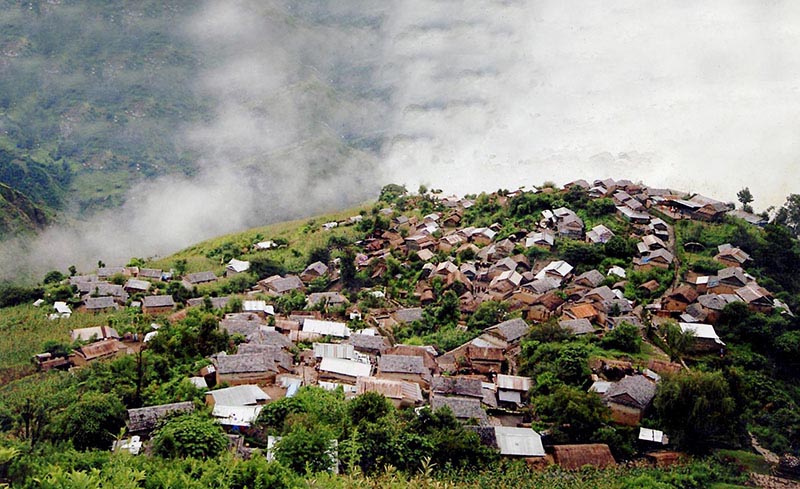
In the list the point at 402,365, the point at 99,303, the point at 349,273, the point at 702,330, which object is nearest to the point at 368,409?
the point at 402,365

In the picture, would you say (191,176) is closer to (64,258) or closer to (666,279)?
(64,258)

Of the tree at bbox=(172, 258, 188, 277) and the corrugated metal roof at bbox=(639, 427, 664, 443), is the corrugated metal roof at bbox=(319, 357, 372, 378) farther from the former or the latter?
the tree at bbox=(172, 258, 188, 277)

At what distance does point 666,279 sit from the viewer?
40594 millimetres

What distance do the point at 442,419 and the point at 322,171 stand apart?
9147 centimetres

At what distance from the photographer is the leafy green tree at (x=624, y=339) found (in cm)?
3209

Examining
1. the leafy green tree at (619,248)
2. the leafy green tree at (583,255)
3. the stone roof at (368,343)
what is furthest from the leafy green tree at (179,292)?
the leafy green tree at (619,248)

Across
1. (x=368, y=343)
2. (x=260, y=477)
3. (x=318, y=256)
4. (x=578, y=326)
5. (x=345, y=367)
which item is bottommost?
(x=368, y=343)

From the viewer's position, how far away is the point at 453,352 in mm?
35188

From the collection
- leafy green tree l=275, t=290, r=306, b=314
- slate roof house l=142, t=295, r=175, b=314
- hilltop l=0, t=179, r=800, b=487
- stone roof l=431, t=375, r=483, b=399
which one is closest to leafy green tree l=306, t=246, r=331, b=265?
hilltop l=0, t=179, r=800, b=487

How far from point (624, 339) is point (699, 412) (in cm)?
763

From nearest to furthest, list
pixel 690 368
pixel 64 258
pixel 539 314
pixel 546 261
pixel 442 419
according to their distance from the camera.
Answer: pixel 442 419, pixel 690 368, pixel 539 314, pixel 546 261, pixel 64 258

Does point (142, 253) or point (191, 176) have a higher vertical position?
point (191, 176)

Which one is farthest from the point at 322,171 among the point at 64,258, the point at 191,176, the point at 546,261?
the point at 546,261

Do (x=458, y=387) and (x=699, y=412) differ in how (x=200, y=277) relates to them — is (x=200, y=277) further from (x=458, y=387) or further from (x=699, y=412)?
(x=699, y=412)
